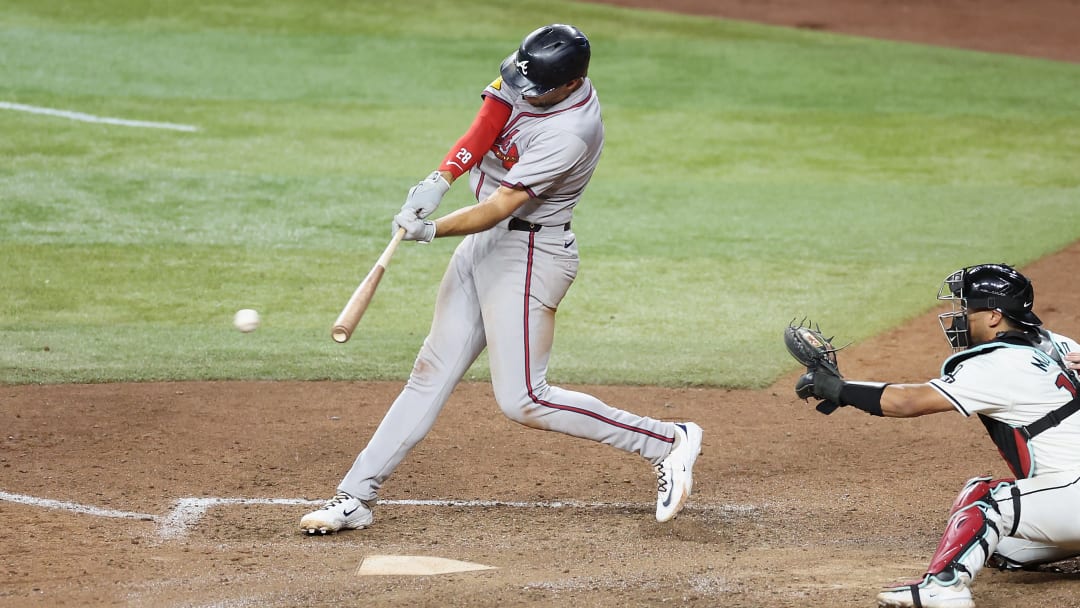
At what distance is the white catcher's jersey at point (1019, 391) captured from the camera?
417 centimetres

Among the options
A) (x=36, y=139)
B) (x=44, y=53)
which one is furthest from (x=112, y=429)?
(x=44, y=53)

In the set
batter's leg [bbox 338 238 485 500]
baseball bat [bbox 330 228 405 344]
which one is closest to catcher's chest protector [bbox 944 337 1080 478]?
batter's leg [bbox 338 238 485 500]

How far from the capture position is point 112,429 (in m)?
6.38

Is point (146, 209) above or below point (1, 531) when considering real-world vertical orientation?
below

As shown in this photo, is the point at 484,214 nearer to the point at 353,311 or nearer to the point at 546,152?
the point at 546,152

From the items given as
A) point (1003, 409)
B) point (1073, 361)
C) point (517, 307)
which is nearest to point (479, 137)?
point (517, 307)

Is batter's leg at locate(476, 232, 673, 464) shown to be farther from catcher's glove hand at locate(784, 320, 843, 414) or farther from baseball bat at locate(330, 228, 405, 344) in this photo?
catcher's glove hand at locate(784, 320, 843, 414)

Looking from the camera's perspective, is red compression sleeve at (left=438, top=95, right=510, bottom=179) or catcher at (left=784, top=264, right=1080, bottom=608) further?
red compression sleeve at (left=438, top=95, right=510, bottom=179)

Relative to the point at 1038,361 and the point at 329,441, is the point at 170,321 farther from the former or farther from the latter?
the point at 1038,361

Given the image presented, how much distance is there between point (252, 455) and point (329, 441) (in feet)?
1.29

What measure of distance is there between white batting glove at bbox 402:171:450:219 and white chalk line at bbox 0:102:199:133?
9547mm

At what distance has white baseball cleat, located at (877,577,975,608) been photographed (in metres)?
3.95

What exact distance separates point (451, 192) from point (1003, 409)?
8.24 metres

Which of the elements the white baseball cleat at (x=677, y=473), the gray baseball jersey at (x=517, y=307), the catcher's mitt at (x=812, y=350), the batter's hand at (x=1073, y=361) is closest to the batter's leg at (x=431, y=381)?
the gray baseball jersey at (x=517, y=307)
